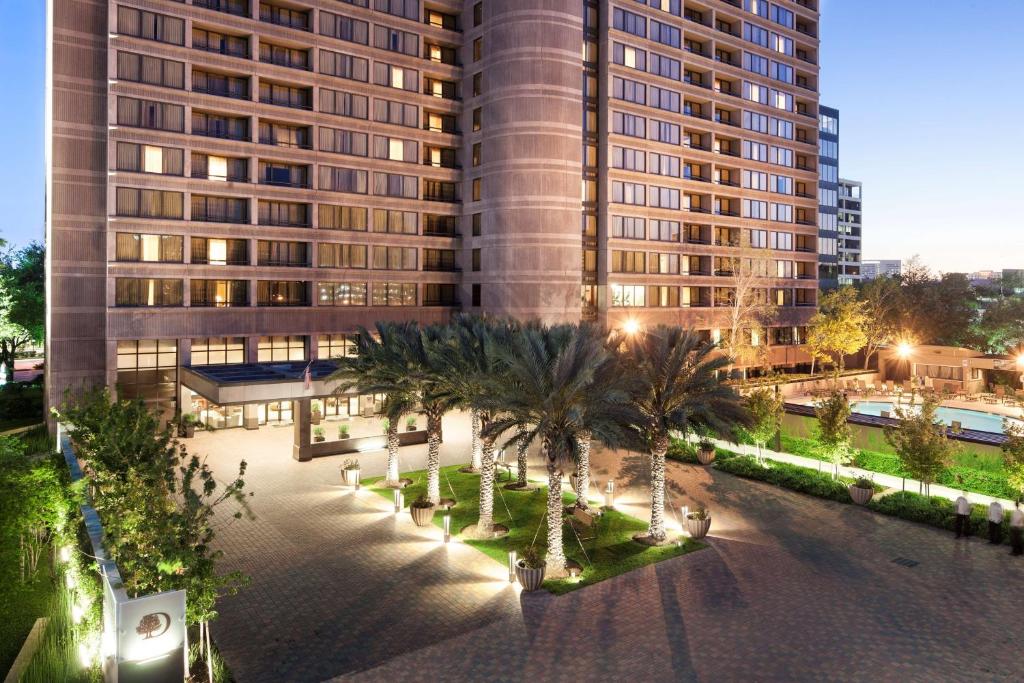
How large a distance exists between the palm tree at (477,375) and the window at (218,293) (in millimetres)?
26658

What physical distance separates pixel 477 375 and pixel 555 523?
520cm

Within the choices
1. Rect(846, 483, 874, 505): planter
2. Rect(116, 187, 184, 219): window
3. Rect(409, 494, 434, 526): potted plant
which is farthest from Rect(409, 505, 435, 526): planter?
Rect(116, 187, 184, 219): window

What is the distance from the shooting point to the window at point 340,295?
168 feet

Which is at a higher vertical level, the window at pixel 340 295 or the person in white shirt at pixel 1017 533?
the window at pixel 340 295

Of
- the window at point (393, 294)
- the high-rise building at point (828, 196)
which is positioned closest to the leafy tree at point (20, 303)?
the window at point (393, 294)

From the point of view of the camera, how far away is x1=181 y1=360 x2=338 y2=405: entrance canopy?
33562 mm

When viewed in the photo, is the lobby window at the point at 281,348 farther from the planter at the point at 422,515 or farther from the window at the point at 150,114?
the planter at the point at 422,515

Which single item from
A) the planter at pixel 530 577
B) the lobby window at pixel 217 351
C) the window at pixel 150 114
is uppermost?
the window at pixel 150 114

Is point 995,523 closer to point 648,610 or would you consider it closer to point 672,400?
point 672,400

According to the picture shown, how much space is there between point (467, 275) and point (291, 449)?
23299 millimetres

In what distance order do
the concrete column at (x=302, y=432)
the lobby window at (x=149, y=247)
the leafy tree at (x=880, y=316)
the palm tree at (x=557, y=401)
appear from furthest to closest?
the leafy tree at (x=880, y=316) → the lobby window at (x=149, y=247) → the concrete column at (x=302, y=432) → the palm tree at (x=557, y=401)

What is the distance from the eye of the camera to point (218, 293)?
47.0 metres

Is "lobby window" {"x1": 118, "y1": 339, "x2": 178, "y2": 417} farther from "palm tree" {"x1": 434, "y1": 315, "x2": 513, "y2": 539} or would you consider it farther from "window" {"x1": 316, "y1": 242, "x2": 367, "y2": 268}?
"palm tree" {"x1": 434, "y1": 315, "x2": 513, "y2": 539}

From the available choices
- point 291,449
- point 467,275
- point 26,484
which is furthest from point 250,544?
point 467,275
